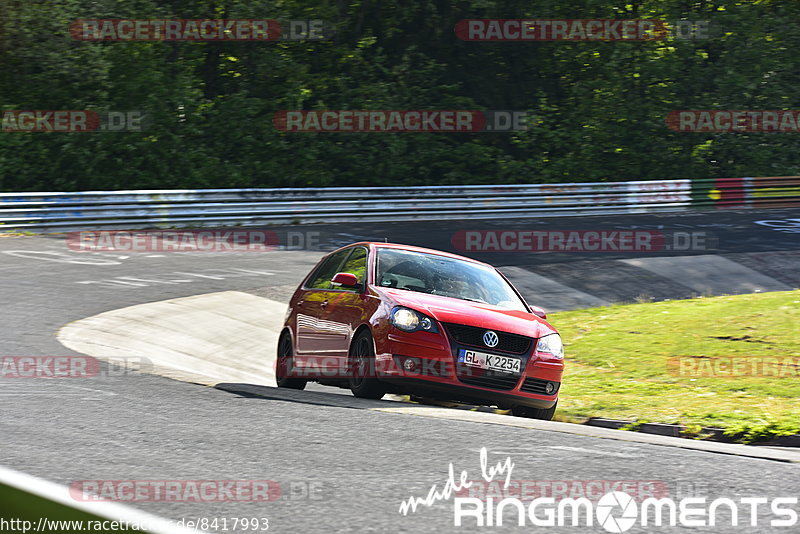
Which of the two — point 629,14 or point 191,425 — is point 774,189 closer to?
point 629,14

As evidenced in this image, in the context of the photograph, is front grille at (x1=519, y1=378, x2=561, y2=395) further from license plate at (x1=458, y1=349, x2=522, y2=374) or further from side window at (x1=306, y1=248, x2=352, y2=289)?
side window at (x1=306, y1=248, x2=352, y2=289)

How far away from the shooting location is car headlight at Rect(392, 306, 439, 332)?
8.64m

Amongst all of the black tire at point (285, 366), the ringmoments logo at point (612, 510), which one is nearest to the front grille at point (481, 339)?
the black tire at point (285, 366)

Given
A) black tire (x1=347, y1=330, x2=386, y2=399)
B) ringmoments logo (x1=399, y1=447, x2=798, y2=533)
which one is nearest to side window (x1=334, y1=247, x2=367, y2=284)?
black tire (x1=347, y1=330, x2=386, y2=399)

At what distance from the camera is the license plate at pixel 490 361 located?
8.69 meters

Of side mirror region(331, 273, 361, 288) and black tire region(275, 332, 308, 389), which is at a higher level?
side mirror region(331, 273, 361, 288)

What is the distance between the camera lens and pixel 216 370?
12.1 meters

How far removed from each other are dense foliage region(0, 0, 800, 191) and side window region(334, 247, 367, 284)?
58.4 ft

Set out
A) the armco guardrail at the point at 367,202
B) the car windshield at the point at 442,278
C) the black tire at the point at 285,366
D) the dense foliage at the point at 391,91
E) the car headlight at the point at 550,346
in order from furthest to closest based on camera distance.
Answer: the dense foliage at the point at 391,91
the armco guardrail at the point at 367,202
the black tire at the point at 285,366
the car windshield at the point at 442,278
the car headlight at the point at 550,346

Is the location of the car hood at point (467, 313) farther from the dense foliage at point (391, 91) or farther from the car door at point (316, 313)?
the dense foliage at point (391, 91)

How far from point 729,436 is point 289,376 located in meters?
4.20

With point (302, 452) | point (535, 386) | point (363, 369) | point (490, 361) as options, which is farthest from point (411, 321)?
point (302, 452)

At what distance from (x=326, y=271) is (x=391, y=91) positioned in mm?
24229

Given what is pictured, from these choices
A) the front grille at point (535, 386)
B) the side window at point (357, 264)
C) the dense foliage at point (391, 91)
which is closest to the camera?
the front grille at point (535, 386)
